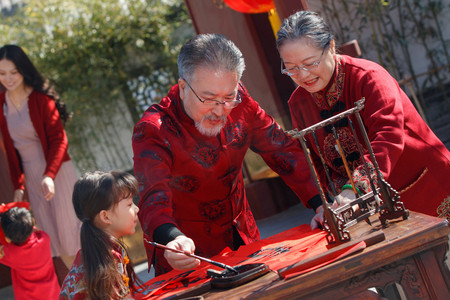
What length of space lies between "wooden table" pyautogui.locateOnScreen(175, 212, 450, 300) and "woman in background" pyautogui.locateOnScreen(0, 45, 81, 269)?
2.71 metres

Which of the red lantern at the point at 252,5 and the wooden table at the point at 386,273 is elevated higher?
the red lantern at the point at 252,5

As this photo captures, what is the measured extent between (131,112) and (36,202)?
4624mm

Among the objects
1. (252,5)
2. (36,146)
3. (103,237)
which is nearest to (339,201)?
(103,237)

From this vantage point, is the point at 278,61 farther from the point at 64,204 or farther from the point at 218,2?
the point at 64,204

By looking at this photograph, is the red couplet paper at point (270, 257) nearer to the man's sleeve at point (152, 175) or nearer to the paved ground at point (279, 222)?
the man's sleeve at point (152, 175)

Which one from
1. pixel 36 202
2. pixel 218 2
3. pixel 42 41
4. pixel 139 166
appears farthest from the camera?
pixel 42 41

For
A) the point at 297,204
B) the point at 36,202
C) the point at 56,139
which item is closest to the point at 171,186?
the point at 56,139

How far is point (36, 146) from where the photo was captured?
4.38 metres

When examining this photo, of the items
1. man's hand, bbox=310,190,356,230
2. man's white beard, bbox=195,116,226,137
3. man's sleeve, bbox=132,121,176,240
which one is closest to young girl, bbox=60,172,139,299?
man's sleeve, bbox=132,121,176,240

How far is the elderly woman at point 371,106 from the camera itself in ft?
7.16

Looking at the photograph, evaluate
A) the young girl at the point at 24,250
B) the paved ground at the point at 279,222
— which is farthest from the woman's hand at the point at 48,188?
the paved ground at the point at 279,222

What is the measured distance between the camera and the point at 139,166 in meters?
2.31

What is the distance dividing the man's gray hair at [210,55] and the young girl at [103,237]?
0.49 metres

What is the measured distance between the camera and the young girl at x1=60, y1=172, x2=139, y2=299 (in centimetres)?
200
